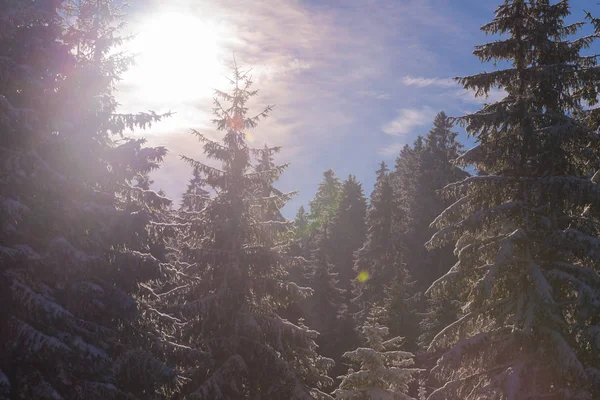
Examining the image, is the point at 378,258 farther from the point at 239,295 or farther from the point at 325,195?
the point at 325,195

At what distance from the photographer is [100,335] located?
39.3 feet

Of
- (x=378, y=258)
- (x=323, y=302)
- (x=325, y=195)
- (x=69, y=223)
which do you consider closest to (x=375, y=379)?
(x=69, y=223)

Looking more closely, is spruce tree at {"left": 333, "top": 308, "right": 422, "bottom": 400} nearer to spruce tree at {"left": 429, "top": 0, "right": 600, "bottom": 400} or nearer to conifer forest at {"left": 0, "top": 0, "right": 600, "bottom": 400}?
conifer forest at {"left": 0, "top": 0, "right": 600, "bottom": 400}

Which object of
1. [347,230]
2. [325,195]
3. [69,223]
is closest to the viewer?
[69,223]

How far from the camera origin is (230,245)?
643 inches

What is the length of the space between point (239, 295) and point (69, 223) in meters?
6.04

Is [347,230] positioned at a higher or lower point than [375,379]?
higher

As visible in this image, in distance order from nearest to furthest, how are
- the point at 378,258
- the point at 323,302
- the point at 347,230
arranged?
the point at 323,302
the point at 378,258
the point at 347,230

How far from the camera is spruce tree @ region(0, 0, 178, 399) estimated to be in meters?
10.5

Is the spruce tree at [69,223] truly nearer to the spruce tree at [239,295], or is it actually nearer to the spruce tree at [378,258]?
the spruce tree at [239,295]

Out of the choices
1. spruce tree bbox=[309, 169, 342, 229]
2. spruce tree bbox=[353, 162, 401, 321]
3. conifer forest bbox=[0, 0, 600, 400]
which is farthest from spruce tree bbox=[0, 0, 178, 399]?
spruce tree bbox=[309, 169, 342, 229]

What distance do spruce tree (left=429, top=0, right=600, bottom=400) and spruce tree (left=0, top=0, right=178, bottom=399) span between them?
27.7 ft

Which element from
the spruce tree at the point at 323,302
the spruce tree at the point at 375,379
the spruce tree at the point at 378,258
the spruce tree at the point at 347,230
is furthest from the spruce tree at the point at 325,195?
the spruce tree at the point at 375,379

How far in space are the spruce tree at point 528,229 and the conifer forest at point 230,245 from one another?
0.17ft
